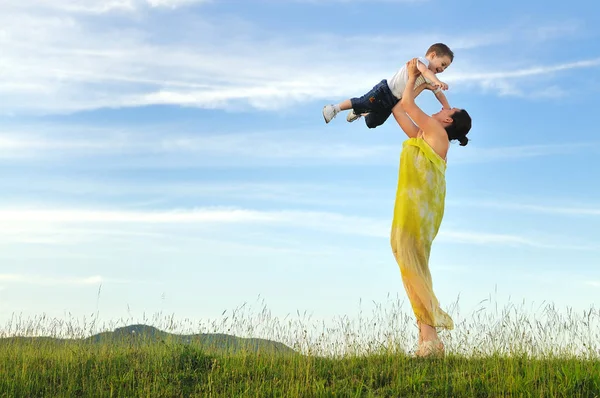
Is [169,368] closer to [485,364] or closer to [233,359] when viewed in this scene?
[233,359]

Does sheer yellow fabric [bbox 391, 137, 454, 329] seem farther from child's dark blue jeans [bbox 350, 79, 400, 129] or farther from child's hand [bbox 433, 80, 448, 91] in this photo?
child's dark blue jeans [bbox 350, 79, 400, 129]

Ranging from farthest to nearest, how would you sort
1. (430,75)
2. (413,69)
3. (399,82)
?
(399,82) → (413,69) → (430,75)

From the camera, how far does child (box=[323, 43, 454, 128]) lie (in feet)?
31.0

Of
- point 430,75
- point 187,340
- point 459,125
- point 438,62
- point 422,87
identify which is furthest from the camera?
point 187,340

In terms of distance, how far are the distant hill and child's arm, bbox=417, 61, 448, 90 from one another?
4.18m

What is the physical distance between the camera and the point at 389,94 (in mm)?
9875

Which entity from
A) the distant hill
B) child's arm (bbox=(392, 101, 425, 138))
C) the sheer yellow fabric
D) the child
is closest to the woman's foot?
the sheer yellow fabric

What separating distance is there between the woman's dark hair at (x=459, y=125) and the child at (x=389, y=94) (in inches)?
10.4

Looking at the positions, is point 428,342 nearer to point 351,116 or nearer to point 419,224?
point 419,224

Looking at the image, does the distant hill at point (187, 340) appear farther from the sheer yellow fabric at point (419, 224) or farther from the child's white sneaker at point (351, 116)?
the child's white sneaker at point (351, 116)

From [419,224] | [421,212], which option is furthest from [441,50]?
[419,224]

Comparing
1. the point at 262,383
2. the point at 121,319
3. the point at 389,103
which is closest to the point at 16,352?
the point at 121,319

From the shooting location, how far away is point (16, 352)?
10.6m

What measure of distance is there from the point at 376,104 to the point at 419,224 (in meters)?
2.09
